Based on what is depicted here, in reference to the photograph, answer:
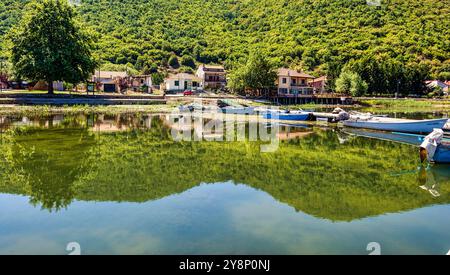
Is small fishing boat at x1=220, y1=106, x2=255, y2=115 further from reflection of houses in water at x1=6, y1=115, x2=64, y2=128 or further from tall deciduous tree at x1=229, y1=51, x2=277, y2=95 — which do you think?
reflection of houses in water at x1=6, y1=115, x2=64, y2=128

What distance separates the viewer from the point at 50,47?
5512 cm

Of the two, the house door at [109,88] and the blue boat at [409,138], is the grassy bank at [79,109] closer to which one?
the house door at [109,88]

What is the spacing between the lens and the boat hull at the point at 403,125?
32500mm

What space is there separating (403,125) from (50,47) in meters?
45.8

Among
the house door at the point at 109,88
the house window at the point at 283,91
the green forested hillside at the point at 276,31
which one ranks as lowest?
the house window at the point at 283,91

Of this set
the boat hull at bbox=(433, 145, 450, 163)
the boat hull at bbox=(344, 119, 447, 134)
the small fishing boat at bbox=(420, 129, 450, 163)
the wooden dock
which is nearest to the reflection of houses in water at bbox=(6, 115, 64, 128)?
the boat hull at bbox=(344, 119, 447, 134)

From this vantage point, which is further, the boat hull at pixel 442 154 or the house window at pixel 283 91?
the house window at pixel 283 91

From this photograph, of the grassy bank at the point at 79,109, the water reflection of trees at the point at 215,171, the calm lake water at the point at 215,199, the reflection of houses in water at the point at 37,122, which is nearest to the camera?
the calm lake water at the point at 215,199

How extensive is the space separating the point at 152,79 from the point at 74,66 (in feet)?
107

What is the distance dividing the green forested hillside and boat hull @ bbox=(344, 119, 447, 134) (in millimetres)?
73982

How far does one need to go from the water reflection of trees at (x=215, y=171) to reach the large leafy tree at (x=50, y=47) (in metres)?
29.9

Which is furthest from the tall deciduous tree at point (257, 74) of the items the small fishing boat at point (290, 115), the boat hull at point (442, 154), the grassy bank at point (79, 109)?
the boat hull at point (442, 154)
